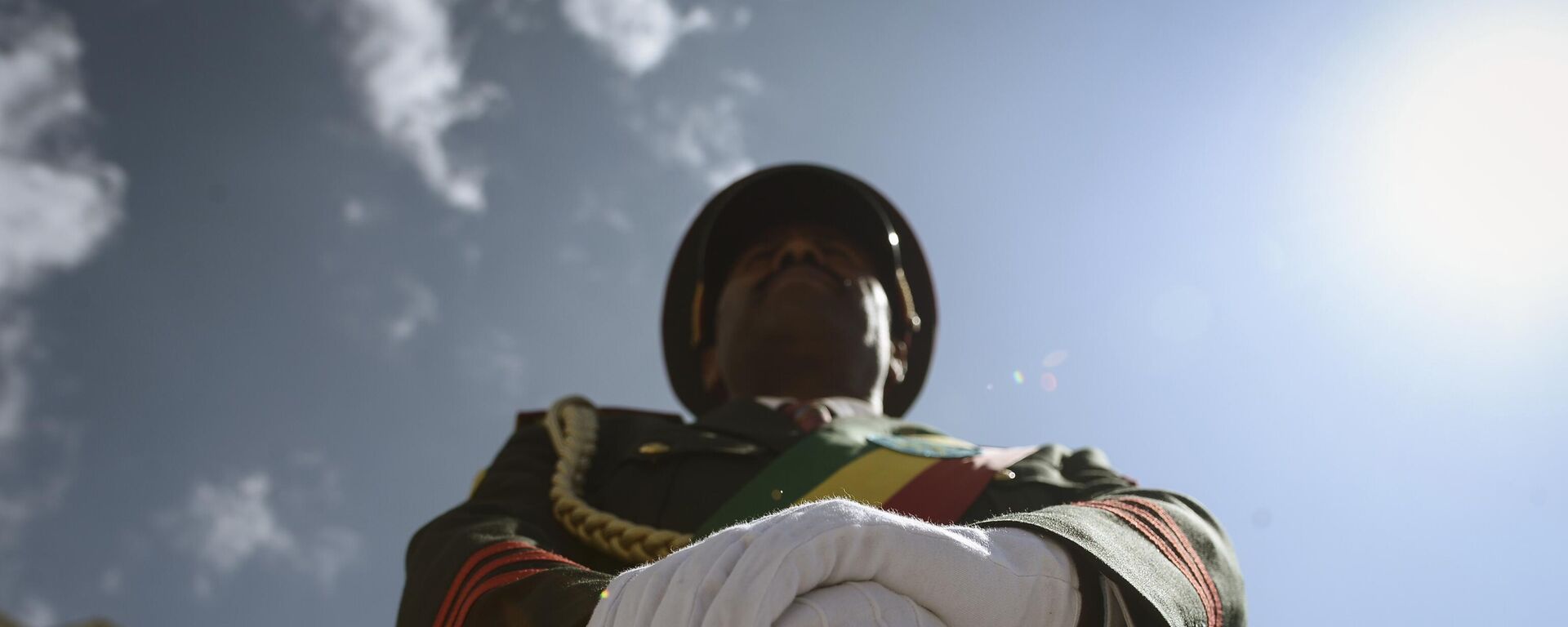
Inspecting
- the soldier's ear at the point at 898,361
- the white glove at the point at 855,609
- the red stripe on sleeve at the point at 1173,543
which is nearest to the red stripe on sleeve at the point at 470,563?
the white glove at the point at 855,609

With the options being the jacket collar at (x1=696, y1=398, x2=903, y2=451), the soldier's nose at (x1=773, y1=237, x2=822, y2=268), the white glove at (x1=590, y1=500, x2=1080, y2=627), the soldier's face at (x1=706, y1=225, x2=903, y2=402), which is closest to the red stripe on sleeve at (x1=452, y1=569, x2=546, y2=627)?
the white glove at (x1=590, y1=500, x2=1080, y2=627)

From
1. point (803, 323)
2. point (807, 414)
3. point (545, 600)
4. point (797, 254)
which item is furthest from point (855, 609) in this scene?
point (797, 254)

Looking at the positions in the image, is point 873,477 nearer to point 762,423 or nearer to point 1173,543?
point 762,423

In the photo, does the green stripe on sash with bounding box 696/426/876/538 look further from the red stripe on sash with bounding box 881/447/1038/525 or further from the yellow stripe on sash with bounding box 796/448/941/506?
the red stripe on sash with bounding box 881/447/1038/525

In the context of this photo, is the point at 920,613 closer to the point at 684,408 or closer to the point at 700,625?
the point at 700,625

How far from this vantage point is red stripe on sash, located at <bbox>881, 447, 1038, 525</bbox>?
2.96m

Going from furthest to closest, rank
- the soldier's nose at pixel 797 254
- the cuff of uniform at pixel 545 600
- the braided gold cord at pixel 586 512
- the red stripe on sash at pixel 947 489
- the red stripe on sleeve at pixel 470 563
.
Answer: the soldier's nose at pixel 797 254
the red stripe on sash at pixel 947 489
the braided gold cord at pixel 586 512
the red stripe on sleeve at pixel 470 563
the cuff of uniform at pixel 545 600

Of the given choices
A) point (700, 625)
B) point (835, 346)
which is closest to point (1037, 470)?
point (835, 346)

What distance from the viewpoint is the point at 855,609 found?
1.45 metres

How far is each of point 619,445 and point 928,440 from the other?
1.10m

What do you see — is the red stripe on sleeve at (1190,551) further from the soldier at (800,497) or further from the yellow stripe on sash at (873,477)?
the yellow stripe on sash at (873,477)

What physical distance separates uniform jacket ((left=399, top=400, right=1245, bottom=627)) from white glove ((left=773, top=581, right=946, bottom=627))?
340mm

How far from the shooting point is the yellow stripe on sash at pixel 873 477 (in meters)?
3.03

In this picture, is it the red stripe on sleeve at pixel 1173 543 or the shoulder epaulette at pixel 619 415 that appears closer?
the red stripe on sleeve at pixel 1173 543
